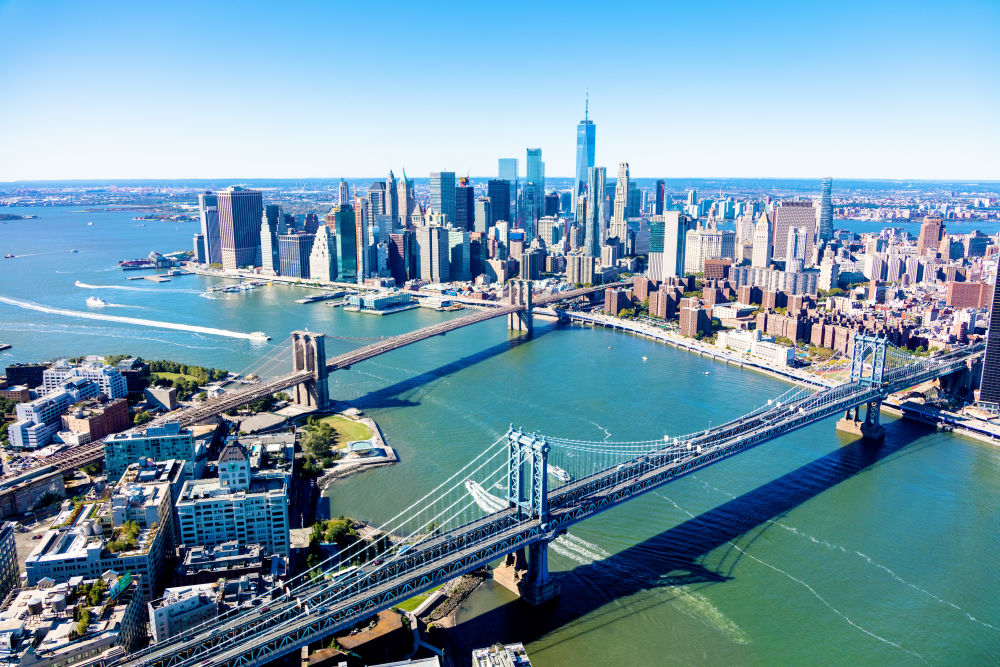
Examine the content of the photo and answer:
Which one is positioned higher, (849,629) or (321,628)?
(321,628)

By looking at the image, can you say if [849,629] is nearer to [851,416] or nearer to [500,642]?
[500,642]

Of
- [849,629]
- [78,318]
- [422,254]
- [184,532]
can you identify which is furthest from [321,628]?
[422,254]

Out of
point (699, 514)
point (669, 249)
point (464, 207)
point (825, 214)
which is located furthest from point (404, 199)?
point (699, 514)

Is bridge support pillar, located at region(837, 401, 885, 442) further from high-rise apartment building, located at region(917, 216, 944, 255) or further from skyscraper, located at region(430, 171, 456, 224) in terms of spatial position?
skyscraper, located at region(430, 171, 456, 224)

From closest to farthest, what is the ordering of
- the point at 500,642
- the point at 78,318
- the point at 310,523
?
the point at 500,642 → the point at 310,523 → the point at 78,318

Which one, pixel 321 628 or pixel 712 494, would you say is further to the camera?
pixel 712 494

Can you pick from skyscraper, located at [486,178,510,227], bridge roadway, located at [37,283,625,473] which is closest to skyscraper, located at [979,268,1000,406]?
bridge roadway, located at [37,283,625,473]

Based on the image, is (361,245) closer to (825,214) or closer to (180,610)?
(825,214)
